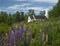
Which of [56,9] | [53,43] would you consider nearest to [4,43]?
[53,43]

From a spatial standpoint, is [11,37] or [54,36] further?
[54,36]

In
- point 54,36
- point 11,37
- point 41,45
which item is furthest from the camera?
point 54,36

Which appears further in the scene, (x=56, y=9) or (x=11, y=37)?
(x=56, y=9)

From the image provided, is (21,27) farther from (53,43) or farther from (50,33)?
(50,33)

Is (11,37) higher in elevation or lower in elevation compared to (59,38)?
higher

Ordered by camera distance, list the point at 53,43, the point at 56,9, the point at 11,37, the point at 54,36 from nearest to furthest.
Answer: the point at 11,37
the point at 53,43
the point at 54,36
the point at 56,9

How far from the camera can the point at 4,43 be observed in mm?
4047

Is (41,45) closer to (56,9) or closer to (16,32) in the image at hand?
(16,32)

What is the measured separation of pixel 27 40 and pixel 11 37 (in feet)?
2.59

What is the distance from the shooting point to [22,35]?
13.5 ft

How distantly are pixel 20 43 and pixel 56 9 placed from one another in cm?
4588

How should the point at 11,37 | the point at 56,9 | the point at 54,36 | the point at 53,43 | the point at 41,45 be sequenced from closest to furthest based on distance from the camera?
the point at 11,37, the point at 41,45, the point at 53,43, the point at 54,36, the point at 56,9

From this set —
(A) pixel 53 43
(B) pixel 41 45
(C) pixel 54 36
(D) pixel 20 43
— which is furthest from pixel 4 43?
(C) pixel 54 36

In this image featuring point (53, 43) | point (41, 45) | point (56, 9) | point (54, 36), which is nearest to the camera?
point (41, 45)
